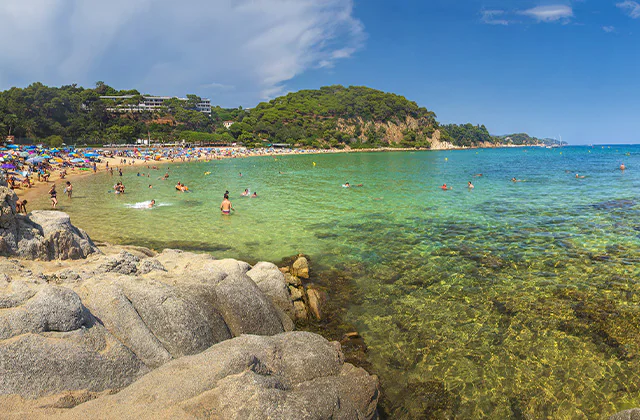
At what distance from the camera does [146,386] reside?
13.3 feet

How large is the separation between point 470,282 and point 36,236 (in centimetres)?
1103

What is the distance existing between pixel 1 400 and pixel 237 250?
969cm

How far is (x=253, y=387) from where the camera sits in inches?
146

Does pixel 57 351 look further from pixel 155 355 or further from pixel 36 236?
pixel 36 236

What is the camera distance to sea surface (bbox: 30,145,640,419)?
6.17m

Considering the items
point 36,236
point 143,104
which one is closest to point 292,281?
point 36,236

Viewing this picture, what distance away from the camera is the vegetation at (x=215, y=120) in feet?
294

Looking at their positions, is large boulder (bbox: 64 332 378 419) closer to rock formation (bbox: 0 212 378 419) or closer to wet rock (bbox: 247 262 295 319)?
rock formation (bbox: 0 212 378 419)

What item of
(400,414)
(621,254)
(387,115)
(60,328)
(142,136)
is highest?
(387,115)

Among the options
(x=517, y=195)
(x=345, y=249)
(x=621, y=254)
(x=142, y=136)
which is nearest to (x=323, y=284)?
(x=345, y=249)

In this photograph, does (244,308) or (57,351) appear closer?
(57,351)

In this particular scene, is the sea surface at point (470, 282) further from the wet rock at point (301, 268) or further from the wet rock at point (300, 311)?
the wet rock at point (300, 311)

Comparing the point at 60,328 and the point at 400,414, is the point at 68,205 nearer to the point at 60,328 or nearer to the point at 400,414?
the point at 60,328

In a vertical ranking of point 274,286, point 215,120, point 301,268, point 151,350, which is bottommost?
point 301,268
